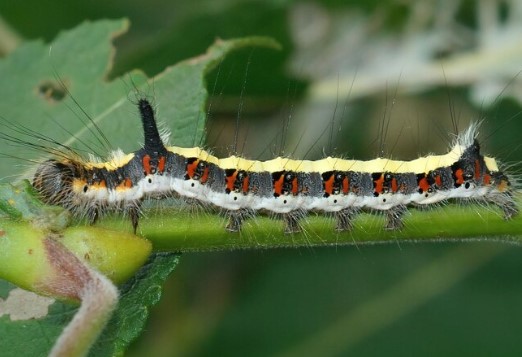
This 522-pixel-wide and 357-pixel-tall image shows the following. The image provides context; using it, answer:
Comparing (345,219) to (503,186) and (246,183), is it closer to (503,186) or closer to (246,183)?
(246,183)

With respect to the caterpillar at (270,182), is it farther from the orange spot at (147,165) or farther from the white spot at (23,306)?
the white spot at (23,306)

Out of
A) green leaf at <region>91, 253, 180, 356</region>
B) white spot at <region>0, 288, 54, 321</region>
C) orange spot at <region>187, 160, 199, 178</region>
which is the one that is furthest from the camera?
orange spot at <region>187, 160, 199, 178</region>

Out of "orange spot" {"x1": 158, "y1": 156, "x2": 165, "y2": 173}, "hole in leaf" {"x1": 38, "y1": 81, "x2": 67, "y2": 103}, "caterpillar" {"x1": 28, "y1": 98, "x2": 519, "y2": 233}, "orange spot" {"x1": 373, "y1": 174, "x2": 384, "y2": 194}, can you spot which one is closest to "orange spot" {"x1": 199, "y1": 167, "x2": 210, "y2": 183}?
"caterpillar" {"x1": 28, "y1": 98, "x2": 519, "y2": 233}

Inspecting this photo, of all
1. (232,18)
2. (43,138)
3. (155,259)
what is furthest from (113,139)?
(232,18)

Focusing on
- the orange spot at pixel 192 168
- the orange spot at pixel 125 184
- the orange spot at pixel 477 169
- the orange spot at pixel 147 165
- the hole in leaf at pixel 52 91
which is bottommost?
the orange spot at pixel 125 184

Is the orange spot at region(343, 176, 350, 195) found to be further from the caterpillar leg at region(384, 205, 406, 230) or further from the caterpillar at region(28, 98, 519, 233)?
the caterpillar leg at region(384, 205, 406, 230)

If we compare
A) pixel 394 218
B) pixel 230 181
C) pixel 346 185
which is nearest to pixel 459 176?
pixel 346 185

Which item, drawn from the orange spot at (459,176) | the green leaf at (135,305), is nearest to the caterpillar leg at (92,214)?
the green leaf at (135,305)
